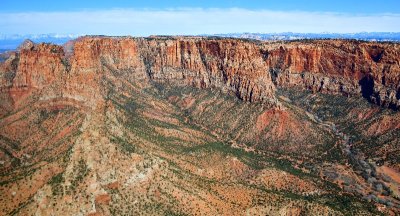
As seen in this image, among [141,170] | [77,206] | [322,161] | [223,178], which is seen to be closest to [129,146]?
[141,170]

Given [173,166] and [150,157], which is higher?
[150,157]

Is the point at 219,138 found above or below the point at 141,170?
below

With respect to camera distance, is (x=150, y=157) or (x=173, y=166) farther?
(x=173, y=166)

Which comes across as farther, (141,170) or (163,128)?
(163,128)

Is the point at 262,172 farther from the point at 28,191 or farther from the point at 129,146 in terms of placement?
the point at 28,191

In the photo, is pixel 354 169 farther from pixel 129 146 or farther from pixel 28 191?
pixel 28 191

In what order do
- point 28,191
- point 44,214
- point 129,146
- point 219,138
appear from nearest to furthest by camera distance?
point 44,214, point 28,191, point 129,146, point 219,138

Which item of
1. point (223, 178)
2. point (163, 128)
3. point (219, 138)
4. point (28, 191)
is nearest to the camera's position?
point (28, 191)

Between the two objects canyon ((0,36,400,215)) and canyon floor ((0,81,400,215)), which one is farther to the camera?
canyon ((0,36,400,215))

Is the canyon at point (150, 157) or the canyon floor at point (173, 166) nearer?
the canyon floor at point (173, 166)
